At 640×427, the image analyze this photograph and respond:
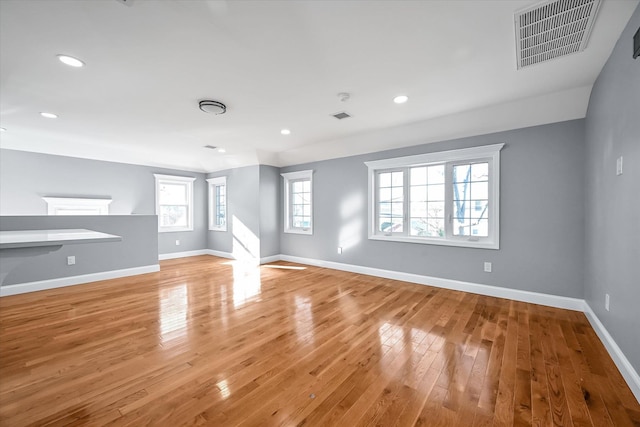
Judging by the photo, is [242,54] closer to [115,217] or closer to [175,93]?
[175,93]

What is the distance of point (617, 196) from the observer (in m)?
2.05

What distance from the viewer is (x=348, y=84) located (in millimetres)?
2717

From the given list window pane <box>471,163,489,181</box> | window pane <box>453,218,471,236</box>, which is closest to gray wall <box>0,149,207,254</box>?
window pane <box>453,218,471,236</box>

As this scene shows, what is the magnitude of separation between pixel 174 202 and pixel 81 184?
188 cm

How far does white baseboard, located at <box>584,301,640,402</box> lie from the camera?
1.68 metres

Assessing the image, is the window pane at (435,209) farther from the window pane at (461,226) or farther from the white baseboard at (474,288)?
the white baseboard at (474,288)

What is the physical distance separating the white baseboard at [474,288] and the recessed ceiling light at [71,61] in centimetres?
454

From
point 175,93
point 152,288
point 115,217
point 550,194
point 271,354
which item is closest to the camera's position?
point 271,354

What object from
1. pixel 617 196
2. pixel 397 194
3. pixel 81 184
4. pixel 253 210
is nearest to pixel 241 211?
pixel 253 210

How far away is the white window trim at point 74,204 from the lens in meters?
4.91

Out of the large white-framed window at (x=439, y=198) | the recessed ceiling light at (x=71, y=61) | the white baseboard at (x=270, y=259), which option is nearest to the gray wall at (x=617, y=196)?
the large white-framed window at (x=439, y=198)

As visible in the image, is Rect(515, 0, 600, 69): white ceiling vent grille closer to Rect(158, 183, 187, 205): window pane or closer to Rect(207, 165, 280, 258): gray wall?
Rect(207, 165, 280, 258): gray wall

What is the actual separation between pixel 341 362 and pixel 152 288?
3424 millimetres

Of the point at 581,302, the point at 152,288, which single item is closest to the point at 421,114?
the point at 581,302
